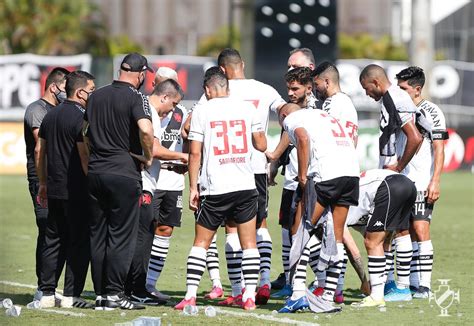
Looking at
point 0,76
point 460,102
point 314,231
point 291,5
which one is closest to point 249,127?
point 314,231

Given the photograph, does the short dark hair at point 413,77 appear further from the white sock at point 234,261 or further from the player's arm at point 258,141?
the white sock at point 234,261

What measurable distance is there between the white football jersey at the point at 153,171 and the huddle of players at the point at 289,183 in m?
0.02

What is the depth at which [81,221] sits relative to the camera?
36.2 feet

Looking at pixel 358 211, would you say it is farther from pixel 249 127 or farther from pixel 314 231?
pixel 249 127

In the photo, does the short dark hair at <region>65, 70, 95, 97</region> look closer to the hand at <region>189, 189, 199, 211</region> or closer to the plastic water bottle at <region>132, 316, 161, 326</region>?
the hand at <region>189, 189, 199, 211</region>

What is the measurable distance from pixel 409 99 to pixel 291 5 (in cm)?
1891

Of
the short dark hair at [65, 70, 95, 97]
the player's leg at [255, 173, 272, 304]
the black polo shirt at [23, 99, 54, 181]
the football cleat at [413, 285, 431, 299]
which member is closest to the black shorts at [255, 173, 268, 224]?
the player's leg at [255, 173, 272, 304]

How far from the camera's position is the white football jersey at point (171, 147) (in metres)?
11.8

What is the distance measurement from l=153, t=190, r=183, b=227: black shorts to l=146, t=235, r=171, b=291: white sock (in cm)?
18

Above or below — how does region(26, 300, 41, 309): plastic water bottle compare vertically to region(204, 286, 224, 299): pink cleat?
above

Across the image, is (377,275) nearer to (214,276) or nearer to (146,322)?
(214,276)

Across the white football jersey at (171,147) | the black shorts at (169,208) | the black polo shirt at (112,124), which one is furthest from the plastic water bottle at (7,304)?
the white football jersey at (171,147)

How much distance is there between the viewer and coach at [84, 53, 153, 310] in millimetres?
10562

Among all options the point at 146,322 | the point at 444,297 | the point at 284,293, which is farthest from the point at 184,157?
the point at 444,297
